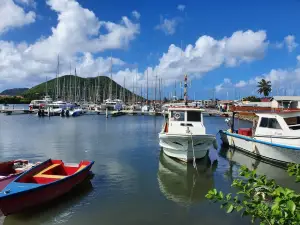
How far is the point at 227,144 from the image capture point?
29.1 meters

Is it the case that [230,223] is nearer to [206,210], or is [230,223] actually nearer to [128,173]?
[206,210]

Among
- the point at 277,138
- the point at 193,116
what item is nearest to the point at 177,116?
the point at 193,116

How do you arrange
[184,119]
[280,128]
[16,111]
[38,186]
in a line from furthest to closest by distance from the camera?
1. [16,111]
2. [184,119]
3. [280,128]
4. [38,186]

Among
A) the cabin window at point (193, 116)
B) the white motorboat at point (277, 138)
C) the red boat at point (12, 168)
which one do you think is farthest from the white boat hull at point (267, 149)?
the red boat at point (12, 168)

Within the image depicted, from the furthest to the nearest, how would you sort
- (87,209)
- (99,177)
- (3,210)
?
(99,177) → (87,209) → (3,210)

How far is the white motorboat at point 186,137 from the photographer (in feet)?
64.5

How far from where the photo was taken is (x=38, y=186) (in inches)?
458

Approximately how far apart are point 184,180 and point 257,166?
677cm

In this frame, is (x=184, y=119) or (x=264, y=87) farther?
(x=264, y=87)

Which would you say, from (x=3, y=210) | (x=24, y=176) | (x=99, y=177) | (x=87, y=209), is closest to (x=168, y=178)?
(x=99, y=177)

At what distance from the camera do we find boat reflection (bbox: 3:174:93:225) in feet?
37.1

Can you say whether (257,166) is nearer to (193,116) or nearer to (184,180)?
(193,116)

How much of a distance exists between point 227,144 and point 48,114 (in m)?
65.3

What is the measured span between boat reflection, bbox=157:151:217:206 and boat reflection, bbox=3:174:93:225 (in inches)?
182
